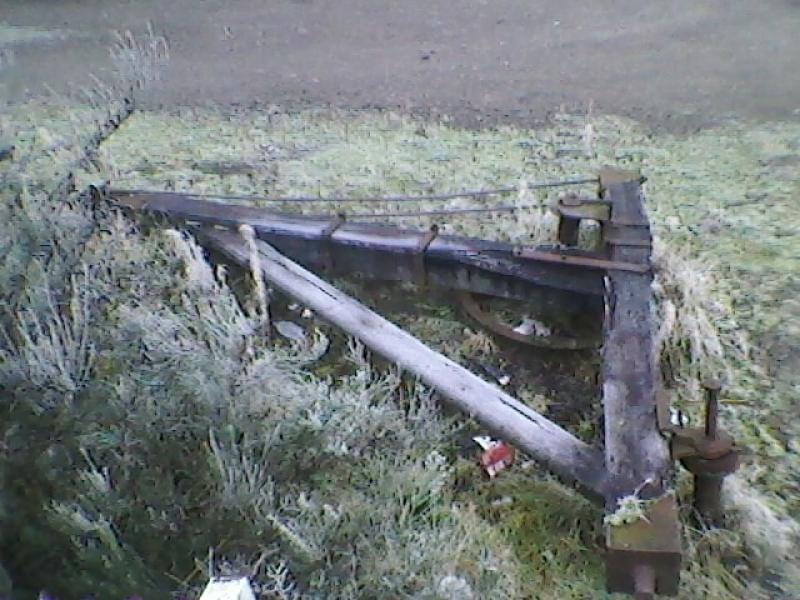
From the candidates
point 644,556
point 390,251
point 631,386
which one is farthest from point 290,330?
point 644,556

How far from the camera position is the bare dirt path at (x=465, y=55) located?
6.56 m

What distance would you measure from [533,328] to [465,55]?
15.0 ft

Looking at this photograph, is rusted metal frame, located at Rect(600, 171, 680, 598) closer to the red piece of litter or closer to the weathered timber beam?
the weathered timber beam

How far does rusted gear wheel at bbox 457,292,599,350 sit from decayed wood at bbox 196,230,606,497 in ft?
1.75

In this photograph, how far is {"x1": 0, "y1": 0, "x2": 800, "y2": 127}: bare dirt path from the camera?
6.56 m

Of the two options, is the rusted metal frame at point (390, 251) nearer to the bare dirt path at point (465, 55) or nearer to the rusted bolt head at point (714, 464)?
the rusted bolt head at point (714, 464)

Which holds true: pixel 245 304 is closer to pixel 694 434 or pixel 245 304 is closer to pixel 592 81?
pixel 694 434

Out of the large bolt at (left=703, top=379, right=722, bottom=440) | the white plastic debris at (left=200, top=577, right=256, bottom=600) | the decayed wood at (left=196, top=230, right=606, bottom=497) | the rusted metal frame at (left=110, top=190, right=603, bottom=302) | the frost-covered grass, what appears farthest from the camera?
the rusted metal frame at (left=110, top=190, right=603, bottom=302)

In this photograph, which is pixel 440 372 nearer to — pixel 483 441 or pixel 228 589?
pixel 483 441

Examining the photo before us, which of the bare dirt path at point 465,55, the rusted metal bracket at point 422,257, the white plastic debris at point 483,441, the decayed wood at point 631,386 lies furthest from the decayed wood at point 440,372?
the bare dirt path at point 465,55

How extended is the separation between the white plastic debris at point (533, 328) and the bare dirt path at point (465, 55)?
2818 mm

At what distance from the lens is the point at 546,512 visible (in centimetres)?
277

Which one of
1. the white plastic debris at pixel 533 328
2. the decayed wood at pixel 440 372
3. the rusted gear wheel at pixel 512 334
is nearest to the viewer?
the decayed wood at pixel 440 372

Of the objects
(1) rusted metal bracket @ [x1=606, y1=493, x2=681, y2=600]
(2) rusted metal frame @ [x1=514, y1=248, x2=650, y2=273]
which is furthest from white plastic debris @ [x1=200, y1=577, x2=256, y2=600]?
(2) rusted metal frame @ [x1=514, y1=248, x2=650, y2=273]
